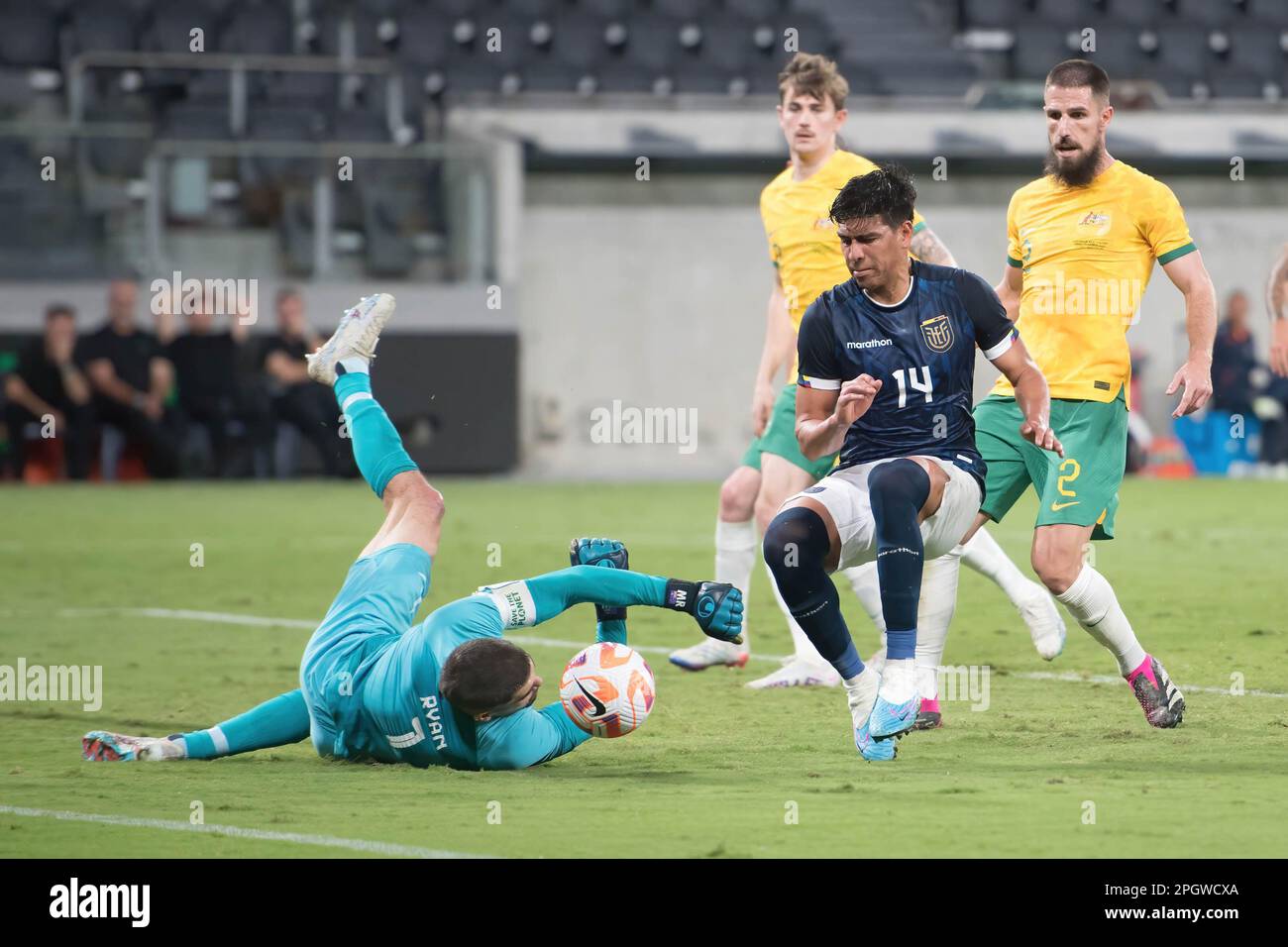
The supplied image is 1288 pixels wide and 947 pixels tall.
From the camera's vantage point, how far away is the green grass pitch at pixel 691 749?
5.44 metres

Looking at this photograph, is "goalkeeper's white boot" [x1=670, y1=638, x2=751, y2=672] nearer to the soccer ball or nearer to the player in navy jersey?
the player in navy jersey

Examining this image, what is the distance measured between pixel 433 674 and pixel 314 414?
47.9 ft

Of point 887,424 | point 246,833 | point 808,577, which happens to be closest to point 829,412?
point 887,424

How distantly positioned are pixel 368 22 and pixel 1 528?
380 inches

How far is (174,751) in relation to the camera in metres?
6.82

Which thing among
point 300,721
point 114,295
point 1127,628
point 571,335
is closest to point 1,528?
point 114,295

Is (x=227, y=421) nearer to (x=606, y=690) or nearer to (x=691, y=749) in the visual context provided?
(x=691, y=749)

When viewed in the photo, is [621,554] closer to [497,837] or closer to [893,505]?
[893,505]

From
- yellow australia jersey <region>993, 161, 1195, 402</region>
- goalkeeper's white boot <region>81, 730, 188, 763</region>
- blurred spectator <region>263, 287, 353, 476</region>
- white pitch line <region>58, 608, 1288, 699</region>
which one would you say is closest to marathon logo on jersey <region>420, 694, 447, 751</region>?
goalkeeper's white boot <region>81, 730, 188, 763</region>

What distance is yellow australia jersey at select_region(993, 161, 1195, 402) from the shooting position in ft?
24.5

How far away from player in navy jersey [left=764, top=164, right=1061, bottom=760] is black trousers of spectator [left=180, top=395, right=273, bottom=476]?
46.2 feet

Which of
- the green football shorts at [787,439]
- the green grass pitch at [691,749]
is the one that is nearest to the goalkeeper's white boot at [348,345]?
the green grass pitch at [691,749]

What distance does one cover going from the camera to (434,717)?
6352mm
